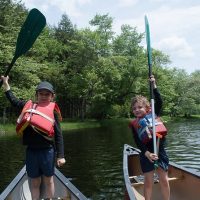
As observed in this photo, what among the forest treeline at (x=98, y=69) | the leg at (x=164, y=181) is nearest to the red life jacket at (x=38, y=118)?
the leg at (x=164, y=181)

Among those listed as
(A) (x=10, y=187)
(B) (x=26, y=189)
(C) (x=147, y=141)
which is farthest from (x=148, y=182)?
(B) (x=26, y=189)

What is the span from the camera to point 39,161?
16.8 feet

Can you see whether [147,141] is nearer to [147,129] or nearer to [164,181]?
[147,129]

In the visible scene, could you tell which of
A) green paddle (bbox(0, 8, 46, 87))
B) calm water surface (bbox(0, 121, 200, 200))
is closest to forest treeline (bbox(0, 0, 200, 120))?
calm water surface (bbox(0, 121, 200, 200))

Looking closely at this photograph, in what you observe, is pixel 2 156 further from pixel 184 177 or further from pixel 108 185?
pixel 184 177

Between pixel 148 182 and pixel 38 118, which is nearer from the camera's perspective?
pixel 38 118

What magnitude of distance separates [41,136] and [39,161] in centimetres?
35

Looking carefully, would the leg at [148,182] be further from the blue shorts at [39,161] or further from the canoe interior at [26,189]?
the blue shorts at [39,161]

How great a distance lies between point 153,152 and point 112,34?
4134 cm

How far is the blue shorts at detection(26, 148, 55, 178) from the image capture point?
5.11 metres

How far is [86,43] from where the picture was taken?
138 ft

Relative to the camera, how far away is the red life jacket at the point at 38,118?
4992mm

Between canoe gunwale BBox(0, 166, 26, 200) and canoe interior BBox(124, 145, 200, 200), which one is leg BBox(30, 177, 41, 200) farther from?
canoe interior BBox(124, 145, 200, 200)

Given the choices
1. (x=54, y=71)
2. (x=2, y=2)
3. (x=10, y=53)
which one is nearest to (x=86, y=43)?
(x=54, y=71)
